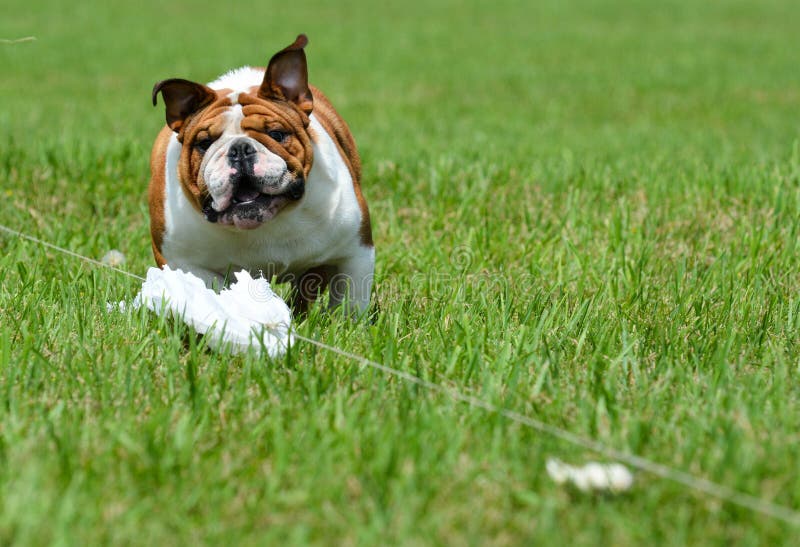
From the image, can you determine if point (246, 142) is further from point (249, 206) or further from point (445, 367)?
point (445, 367)

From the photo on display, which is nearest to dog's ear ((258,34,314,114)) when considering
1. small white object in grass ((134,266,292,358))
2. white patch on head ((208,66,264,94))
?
white patch on head ((208,66,264,94))

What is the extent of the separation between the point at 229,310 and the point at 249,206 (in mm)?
384

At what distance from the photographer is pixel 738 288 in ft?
12.7

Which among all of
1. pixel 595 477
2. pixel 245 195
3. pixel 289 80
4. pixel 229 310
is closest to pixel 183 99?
pixel 289 80

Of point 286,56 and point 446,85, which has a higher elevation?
point 286,56

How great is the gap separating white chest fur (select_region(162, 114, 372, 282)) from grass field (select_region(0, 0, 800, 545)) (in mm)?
317

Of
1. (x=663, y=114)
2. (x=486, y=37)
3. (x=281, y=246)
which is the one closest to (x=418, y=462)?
(x=281, y=246)

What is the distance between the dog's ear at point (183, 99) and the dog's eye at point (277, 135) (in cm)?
31

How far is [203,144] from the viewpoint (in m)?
3.40

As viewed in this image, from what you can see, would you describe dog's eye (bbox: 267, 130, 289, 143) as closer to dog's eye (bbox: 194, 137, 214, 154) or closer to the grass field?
dog's eye (bbox: 194, 137, 214, 154)

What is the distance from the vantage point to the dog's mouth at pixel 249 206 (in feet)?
10.8

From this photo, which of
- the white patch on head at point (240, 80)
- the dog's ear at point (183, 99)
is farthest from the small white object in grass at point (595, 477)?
the white patch on head at point (240, 80)

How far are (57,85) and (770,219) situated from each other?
9.90 metres

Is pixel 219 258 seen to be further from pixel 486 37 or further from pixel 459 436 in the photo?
pixel 486 37
